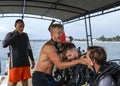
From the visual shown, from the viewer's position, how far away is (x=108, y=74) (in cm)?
308

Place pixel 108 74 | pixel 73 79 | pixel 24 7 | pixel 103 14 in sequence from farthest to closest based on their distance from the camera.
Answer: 1. pixel 24 7
2. pixel 103 14
3. pixel 73 79
4. pixel 108 74

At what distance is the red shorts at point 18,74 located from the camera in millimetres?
6320

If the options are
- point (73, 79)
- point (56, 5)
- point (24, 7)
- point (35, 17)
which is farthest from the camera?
point (35, 17)

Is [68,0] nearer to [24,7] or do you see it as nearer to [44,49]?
[24,7]

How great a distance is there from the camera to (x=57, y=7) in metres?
9.00

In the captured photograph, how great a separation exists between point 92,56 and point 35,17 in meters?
7.77

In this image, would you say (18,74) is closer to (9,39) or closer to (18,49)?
(18,49)

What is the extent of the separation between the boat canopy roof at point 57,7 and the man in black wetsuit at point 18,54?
2134 millimetres

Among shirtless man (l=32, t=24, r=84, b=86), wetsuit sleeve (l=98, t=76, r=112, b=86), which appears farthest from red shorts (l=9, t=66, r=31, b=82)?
wetsuit sleeve (l=98, t=76, r=112, b=86)

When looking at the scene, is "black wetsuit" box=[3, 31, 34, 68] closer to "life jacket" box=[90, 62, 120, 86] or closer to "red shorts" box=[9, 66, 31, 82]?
"red shorts" box=[9, 66, 31, 82]

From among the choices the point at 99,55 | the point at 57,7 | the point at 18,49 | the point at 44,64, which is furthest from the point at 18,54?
the point at 99,55

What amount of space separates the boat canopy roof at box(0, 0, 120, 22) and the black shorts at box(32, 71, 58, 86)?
307 cm

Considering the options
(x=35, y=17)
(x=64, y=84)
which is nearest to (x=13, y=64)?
(x=64, y=84)

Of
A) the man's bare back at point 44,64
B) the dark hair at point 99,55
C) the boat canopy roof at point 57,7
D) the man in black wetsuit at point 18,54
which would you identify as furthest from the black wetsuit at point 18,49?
the dark hair at point 99,55
